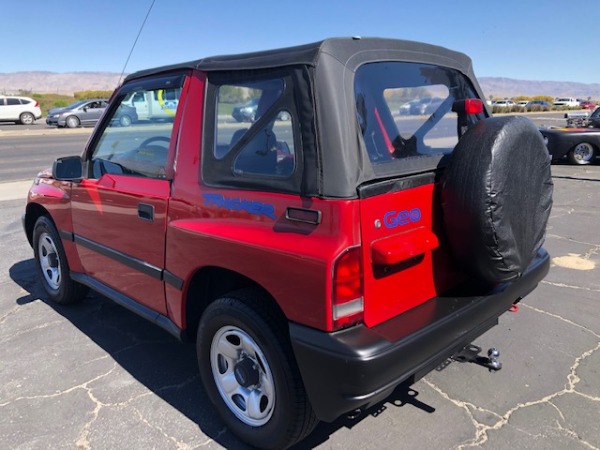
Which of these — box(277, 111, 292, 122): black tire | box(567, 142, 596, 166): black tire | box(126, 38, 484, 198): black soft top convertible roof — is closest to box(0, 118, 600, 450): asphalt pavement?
box(126, 38, 484, 198): black soft top convertible roof

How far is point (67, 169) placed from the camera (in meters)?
3.33

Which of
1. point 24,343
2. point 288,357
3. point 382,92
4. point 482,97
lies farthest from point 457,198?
point 24,343

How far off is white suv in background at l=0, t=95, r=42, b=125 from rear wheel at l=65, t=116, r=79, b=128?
481 cm

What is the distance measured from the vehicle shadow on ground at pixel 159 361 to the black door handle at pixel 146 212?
1049 millimetres

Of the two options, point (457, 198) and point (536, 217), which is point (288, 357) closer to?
point (457, 198)

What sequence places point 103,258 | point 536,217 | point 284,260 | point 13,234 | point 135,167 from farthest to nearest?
point 13,234 → point 103,258 → point 135,167 → point 536,217 → point 284,260

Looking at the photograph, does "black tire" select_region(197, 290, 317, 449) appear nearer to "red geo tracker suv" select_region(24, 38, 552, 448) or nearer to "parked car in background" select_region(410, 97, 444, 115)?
"red geo tracker suv" select_region(24, 38, 552, 448)

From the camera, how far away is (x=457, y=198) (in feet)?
7.07

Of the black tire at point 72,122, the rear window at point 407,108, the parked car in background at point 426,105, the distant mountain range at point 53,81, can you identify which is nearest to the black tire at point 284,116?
the rear window at point 407,108

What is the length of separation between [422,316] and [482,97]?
1713 mm

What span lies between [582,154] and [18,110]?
99.5 feet

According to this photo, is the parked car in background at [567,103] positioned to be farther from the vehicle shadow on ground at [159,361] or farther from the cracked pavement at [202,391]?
the vehicle shadow on ground at [159,361]

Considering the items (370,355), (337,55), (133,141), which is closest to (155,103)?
(133,141)

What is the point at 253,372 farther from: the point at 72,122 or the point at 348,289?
the point at 72,122
